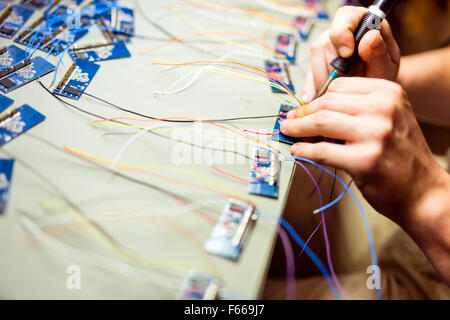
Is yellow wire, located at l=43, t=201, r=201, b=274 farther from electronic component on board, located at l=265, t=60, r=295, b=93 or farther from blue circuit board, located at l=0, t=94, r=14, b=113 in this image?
electronic component on board, located at l=265, t=60, r=295, b=93

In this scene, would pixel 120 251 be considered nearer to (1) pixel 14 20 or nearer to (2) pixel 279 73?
(2) pixel 279 73

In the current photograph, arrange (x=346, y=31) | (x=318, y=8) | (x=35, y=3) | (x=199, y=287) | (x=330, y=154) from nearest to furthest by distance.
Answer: (x=199, y=287) < (x=330, y=154) < (x=346, y=31) < (x=35, y=3) < (x=318, y=8)

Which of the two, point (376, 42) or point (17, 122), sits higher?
point (376, 42)

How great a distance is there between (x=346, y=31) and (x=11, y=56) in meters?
0.88

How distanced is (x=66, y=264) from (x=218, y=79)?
1.92 feet

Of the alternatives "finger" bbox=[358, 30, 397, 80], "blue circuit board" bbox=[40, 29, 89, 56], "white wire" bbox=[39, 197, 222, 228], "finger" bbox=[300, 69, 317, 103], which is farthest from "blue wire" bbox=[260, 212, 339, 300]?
"blue circuit board" bbox=[40, 29, 89, 56]

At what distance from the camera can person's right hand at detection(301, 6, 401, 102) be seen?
2.38 ft

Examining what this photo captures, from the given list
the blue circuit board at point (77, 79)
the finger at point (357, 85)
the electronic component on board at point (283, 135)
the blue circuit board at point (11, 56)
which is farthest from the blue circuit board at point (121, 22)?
the finger at point (357, 85)

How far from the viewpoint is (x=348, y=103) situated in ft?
2.06

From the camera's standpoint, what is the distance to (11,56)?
777 millimetres

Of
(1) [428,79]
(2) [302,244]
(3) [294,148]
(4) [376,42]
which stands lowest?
(2) [302,244]

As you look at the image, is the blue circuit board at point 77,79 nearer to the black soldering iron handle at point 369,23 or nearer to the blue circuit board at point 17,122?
the blue circuit board at point 17,122

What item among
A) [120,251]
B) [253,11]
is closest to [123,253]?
[120,251]
